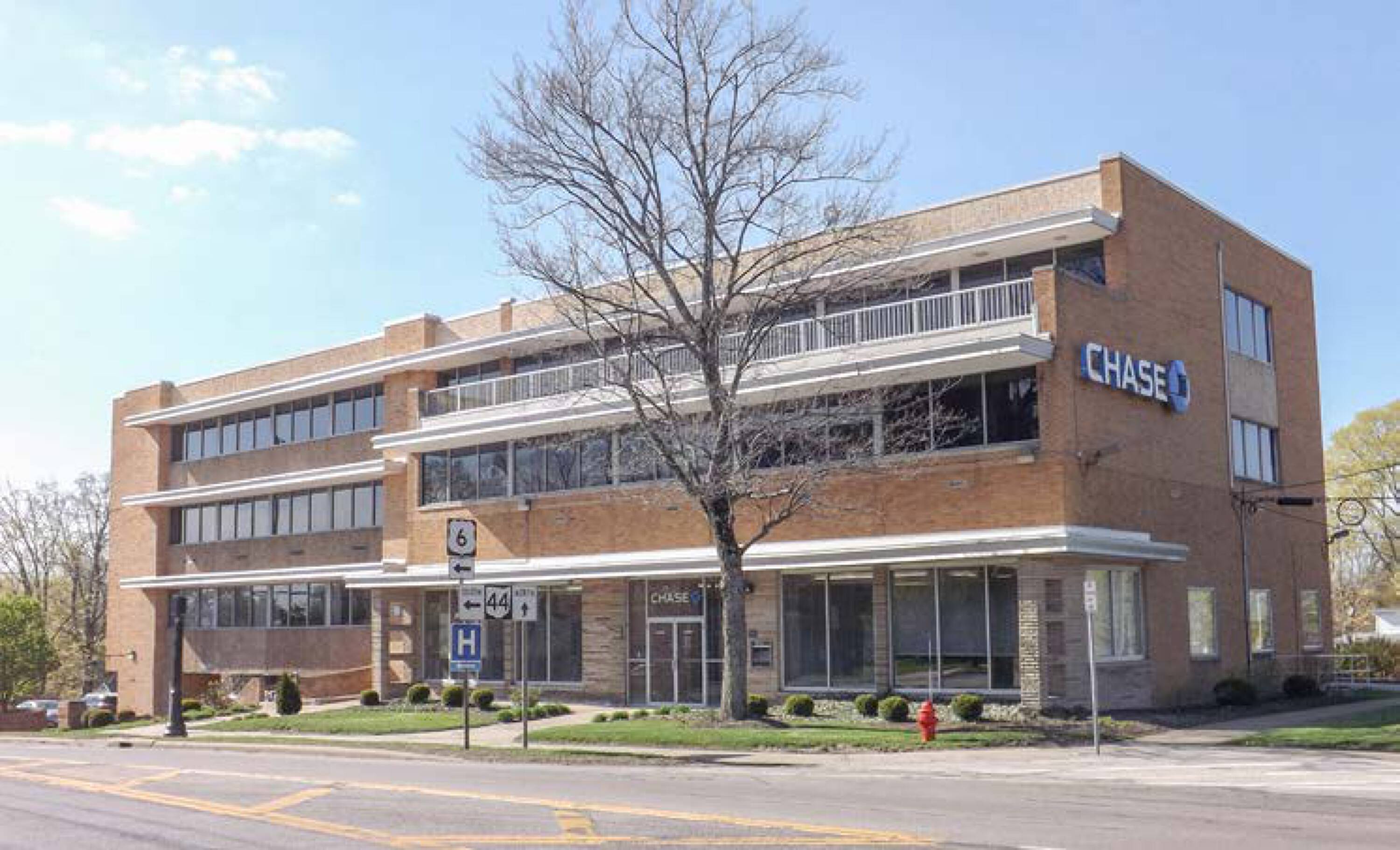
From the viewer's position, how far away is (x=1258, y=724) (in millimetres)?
25172

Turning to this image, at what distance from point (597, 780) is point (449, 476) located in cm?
2131

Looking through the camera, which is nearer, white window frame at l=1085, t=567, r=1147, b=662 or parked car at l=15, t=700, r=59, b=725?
white window frame at l=1085, t=567, r=1147, b=662

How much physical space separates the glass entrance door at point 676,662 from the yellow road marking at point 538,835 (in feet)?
47.9

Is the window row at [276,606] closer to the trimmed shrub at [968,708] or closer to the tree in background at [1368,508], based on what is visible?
the trimmed shrub at [968,708]

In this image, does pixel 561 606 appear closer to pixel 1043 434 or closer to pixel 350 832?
pixel 1043 434

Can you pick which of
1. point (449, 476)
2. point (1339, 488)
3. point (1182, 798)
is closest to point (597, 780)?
point (1182, 798)

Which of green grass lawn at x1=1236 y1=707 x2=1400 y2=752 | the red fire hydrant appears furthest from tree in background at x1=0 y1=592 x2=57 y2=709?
green grass lawn at x1=1236 y1=707 x2=1400 y2=752

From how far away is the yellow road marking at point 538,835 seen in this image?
11398mm

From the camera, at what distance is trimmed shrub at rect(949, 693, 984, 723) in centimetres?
2481

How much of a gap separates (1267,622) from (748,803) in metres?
22.5

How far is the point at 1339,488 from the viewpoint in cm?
6222

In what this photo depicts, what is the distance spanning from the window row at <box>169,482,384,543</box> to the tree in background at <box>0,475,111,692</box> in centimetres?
2173

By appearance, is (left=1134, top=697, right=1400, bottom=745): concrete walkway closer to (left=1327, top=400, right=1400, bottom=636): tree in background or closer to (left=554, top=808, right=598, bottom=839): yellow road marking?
(left=554, top=808, right=598, bottom=839): yellow road marking

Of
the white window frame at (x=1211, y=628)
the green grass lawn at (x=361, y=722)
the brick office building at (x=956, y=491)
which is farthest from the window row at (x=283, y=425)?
the white window frame at (x=1211, y=628)
